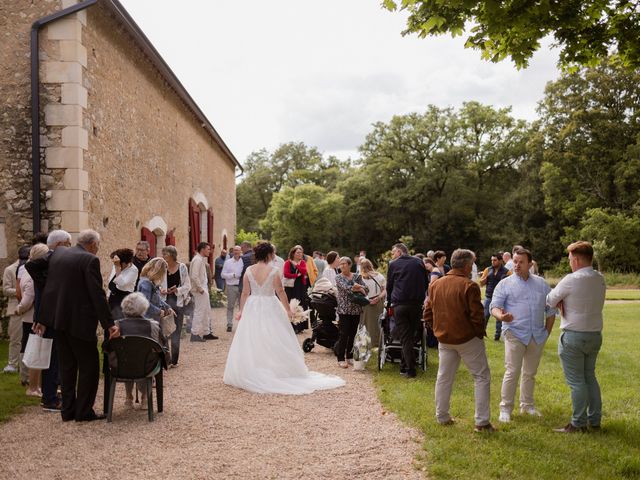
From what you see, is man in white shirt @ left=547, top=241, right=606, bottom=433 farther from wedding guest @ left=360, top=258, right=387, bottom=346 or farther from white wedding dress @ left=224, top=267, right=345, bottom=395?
wedding guest @ left=360, top=258, right=387, bottom=346

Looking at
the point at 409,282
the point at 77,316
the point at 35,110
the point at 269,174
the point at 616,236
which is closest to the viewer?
the point at 77,316

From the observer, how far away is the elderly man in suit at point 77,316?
5664 millimetres

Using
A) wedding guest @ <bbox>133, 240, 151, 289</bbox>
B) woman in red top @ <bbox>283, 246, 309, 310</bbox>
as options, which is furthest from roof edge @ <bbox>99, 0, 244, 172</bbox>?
→ woman in red top @ <bbox>283, 246, 309, 310</bbox>

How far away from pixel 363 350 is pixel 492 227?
34796mm

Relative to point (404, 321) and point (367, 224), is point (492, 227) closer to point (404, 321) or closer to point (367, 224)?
point (367, 224)

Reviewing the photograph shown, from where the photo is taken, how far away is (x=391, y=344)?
866 centimetres

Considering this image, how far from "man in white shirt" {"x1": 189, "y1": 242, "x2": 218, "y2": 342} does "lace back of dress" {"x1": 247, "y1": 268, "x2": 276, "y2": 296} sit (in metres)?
2.92

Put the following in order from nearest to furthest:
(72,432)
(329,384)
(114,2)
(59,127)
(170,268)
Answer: (72,432), (329,384), (170,268), (59,127), (114,2)

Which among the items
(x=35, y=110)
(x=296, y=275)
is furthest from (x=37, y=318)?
(x=296, y=275)

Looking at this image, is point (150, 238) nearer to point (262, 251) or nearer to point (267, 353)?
point (262, 251)

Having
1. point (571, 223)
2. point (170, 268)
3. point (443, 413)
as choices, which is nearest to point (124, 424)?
point (443, 413)

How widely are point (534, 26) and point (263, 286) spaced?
14.6 ft

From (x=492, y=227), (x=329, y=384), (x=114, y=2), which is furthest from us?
(x=492, y=227)

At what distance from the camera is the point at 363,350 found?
27.9 feet
